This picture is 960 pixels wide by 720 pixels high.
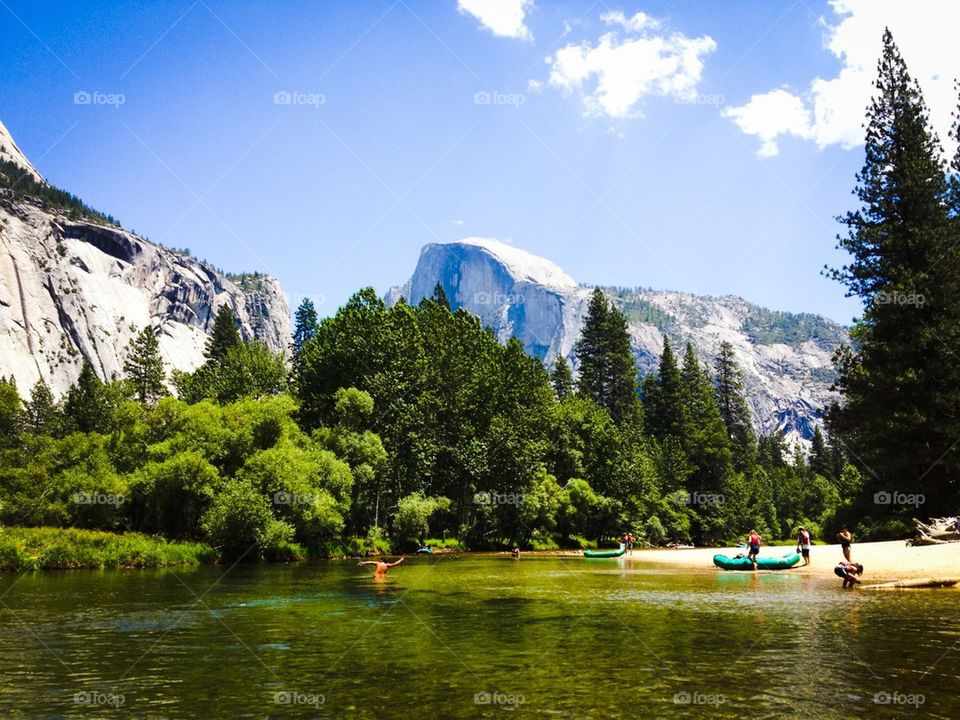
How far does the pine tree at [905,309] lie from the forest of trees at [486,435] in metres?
0.13

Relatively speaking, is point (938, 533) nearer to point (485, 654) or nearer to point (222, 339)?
point (485, 654)

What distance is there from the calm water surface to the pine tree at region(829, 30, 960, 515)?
16.3 m

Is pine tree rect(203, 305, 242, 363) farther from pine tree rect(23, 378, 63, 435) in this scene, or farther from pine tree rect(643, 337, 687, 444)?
pine tree rect(643, 337, 687, 444)

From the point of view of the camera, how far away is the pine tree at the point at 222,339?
374ft

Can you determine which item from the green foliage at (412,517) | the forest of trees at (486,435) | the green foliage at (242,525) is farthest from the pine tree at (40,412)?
the green foliage at (412,517)

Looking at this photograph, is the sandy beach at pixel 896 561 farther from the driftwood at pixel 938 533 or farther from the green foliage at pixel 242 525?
the green foliage at pixel 242 525

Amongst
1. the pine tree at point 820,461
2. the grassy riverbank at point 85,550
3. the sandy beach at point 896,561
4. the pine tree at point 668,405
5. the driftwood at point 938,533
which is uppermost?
the pine tree at point 668,405

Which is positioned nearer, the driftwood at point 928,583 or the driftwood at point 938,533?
the driftwood at point 928,583

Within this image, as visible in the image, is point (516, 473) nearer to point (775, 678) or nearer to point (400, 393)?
point (400, 393)

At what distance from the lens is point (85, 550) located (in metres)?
43.8

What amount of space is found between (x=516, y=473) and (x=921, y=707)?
2383 inches

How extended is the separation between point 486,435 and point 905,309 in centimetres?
4206

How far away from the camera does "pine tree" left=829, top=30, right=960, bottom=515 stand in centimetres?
3866

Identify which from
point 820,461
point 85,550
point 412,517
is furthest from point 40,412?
point 820,461
